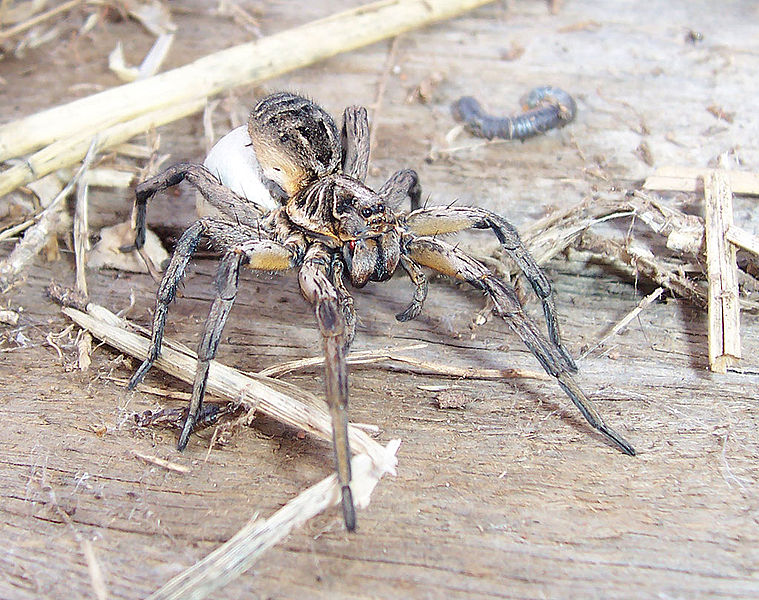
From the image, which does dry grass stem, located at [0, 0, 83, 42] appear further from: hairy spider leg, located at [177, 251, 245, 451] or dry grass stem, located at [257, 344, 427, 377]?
dry grass stem, located at [257, 344, 427, 377]

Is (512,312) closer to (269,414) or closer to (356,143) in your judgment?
(269,414)

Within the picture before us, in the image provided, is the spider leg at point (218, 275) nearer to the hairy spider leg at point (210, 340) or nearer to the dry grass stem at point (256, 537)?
the hairy spider leg at point (210, 340)

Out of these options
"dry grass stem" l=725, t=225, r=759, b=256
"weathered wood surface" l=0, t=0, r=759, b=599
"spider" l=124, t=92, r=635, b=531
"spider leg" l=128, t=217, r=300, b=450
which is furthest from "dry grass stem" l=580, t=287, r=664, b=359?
"spider leg" l=128, t=217, r=300, b=450

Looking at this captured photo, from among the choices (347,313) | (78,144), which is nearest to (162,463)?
(347,313)

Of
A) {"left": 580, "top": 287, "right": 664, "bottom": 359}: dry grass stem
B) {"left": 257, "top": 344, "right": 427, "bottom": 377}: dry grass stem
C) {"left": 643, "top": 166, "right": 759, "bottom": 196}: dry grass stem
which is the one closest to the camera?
{"left": 257, "top": 344, "right": 427, "bottom": 377}: dry grass stem

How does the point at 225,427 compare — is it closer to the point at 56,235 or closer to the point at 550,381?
the point at 550,381

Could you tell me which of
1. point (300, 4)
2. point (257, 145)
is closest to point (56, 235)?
point (257, 145)
